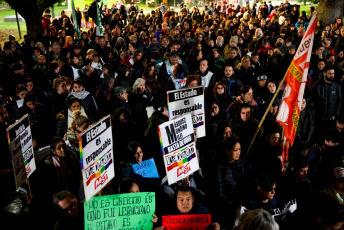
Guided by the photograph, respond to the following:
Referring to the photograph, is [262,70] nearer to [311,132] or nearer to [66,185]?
[311,132]

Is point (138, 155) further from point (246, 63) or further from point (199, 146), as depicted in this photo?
point (246, 63)

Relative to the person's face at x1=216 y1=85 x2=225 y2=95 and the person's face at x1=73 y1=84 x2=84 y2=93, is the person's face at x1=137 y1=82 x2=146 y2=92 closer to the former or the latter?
the person's face at x1=73 y1=84 x2=84 y2=93

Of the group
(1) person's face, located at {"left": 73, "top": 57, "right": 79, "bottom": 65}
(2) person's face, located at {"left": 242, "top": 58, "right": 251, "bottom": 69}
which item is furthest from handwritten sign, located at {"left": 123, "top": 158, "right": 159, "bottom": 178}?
(1) person's face, located at {"left": 73, "top": 57, "right": 79, "bottom": 65}

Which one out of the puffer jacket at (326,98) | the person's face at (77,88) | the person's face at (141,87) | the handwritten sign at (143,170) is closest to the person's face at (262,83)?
the puffer jacket at (326,98)

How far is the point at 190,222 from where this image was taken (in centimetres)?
387

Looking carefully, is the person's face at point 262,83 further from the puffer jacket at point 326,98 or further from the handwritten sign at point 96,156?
the handwritten sign at point 96,156

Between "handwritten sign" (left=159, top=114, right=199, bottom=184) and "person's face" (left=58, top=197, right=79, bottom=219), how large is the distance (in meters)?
1.21

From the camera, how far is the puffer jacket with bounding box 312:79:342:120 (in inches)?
290

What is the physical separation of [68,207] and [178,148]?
5.08ft

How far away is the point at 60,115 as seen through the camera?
20.1 feet

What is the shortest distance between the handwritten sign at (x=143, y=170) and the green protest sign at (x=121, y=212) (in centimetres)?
88

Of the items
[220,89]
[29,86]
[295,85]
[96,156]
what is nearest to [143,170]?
[96,156]

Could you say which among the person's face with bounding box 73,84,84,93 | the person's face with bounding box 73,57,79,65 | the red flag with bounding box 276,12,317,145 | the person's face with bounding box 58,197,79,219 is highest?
the red flag with bounding box 276,12,317,145

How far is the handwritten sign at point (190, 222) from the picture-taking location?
3.84m
